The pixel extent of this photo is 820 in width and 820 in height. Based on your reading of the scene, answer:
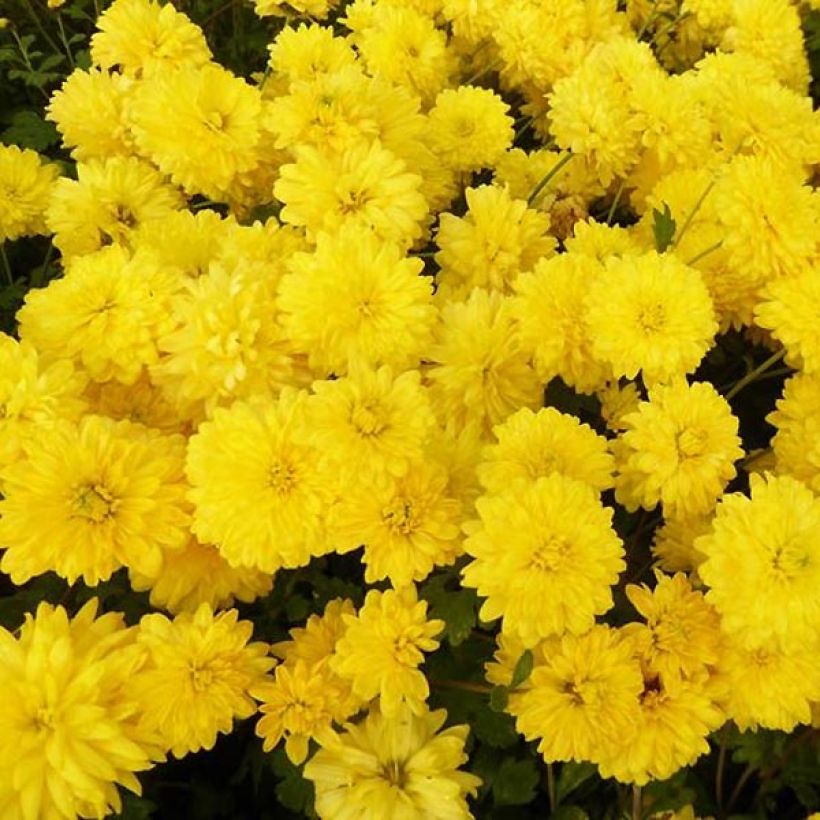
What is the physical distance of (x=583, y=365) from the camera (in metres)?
1.34

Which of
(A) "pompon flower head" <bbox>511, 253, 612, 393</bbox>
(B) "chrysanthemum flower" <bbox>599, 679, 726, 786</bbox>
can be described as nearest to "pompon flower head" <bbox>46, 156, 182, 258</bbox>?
(A) "pompon flower head" <bbox>511, 253, 612, 393</bbox>

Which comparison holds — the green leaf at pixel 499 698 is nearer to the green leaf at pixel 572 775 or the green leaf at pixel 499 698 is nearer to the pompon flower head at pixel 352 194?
the green leaf at pixel 572 775

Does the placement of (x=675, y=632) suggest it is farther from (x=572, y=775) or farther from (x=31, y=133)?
(x=31, y=133)

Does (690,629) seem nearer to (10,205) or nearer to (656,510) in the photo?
(656,510)

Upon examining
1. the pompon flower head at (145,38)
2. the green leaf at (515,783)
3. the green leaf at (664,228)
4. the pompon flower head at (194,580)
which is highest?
the pompon flower head at (145,38)

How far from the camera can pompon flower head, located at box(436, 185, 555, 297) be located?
1402 millimetres

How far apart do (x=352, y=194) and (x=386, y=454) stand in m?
0.44

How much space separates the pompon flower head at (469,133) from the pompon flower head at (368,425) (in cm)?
75

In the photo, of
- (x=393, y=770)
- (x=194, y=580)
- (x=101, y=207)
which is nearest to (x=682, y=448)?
(x=393, y=770)

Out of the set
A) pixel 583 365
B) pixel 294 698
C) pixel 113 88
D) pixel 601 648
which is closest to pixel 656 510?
pixel 583 365

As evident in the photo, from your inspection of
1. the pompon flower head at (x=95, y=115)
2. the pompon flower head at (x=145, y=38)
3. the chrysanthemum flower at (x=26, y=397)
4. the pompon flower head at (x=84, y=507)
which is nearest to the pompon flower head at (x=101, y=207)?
the pompon flower head at (x=95, y=115)

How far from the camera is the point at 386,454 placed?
3.50ft

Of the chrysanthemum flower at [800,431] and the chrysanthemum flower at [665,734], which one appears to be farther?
the chrysanthemum flower at [800,431]

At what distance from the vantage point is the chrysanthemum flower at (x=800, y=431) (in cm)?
127
